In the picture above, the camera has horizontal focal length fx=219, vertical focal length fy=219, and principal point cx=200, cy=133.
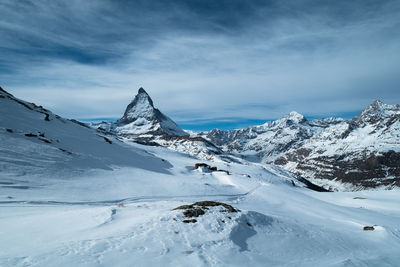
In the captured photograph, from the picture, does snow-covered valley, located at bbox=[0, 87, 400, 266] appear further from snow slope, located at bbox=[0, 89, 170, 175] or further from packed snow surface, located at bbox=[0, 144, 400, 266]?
snow slope, located at bbox=[0, 89, 170, 175]

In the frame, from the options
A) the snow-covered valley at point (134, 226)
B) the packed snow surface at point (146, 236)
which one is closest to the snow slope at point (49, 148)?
the snow-covered valley at point (134, 226)

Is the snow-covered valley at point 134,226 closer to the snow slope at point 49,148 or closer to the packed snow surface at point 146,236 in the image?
the packed snow surface at point 146,236

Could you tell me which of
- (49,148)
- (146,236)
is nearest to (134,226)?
(146,236)

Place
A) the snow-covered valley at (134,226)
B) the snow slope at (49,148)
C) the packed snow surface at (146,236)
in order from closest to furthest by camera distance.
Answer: the packed snow surface at (146,236)
the snow-covered valley at (134,226)
the snow slope at (49,148)

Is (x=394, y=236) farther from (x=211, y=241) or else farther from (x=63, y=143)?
(x=63, y=143)

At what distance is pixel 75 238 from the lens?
10.5 meters

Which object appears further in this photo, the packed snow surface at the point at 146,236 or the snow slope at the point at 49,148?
the snow slope at the point at 49,148

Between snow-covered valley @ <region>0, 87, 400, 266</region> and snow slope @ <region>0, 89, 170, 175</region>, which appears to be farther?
snow slope @ <region>0, 89, 170, 175</region>

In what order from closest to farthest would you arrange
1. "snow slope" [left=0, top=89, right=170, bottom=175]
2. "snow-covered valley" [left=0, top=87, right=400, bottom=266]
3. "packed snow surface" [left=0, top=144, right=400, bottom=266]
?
1. "packed snow surface" [left=0, top=144, right=400, bottom=266]
2. "snow-covered valley" [left=0, top=87, right=400, bottom=266]
3. "snow slope" [left=0, top=89, right=170, bottom=175]

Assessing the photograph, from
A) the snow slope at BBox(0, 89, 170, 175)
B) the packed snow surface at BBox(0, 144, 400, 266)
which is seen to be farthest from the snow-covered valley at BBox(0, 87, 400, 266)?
the snow slope at BBox(0, 89, 170, 175)

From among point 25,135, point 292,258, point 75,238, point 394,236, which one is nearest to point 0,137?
point 25,135

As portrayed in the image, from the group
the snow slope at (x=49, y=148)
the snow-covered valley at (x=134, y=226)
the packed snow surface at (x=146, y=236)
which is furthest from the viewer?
the snow slope at (x=49, y=148)

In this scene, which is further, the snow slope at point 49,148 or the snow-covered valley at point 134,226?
the snow slope at point 49,148

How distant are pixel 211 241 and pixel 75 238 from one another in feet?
22.1
